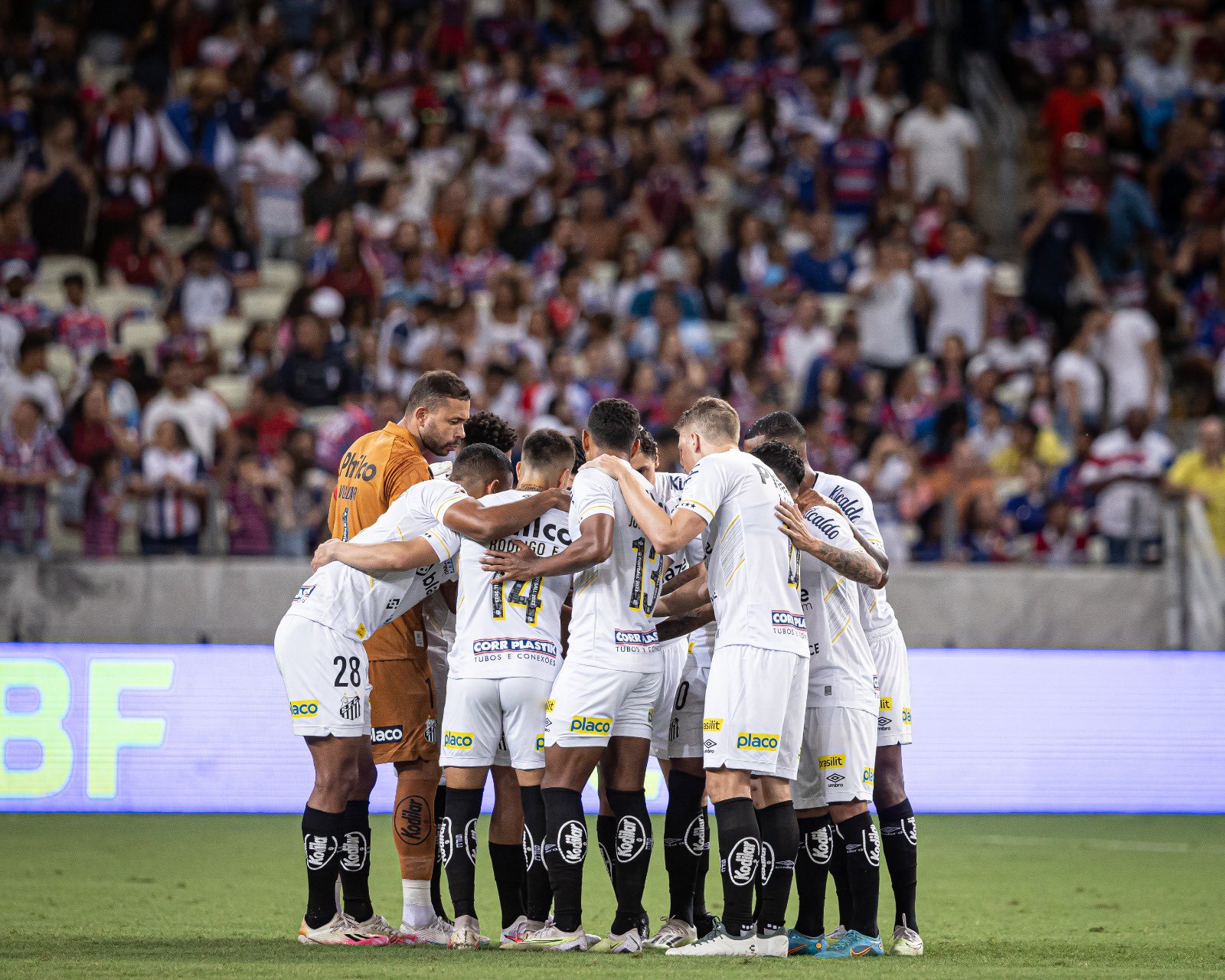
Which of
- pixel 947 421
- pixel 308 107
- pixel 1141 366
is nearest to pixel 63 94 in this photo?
pixel 308 107

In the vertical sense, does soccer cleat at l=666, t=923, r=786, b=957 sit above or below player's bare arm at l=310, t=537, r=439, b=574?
below

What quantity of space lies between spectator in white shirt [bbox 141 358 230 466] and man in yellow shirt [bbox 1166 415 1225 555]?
27.1ft

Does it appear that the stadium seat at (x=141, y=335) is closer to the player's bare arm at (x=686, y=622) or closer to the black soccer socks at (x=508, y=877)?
the player's bare arm at (x=686, y=622)

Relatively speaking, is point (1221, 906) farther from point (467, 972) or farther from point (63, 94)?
point (63, 94)

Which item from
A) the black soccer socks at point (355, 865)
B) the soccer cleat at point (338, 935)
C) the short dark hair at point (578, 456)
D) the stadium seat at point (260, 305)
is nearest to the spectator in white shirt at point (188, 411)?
the stadium seat at point (260, 305)

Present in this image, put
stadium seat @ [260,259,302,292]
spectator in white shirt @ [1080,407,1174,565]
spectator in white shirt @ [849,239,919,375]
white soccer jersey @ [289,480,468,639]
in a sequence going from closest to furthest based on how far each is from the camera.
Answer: white soccer jersey @ [289,480,468,639] → spectator in white shirt @ [1080,407,1174,565] → spectator in white shirt @ [849,239,919,375] → stadium seat @ [260,259,302,292]

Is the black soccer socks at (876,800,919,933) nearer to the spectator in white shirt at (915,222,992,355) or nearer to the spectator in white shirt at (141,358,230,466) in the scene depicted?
the spectator in white shirt at (141,358,230,466)

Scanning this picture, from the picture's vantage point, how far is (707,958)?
733 cm

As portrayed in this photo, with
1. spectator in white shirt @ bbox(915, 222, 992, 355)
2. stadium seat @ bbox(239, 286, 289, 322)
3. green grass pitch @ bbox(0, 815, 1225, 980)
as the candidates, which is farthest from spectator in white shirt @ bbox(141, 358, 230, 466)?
spectator in white shirt @ bbox(915, 222, 992, 355)

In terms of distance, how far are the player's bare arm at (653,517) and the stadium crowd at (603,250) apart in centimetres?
621

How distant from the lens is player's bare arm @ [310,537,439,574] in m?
7.98

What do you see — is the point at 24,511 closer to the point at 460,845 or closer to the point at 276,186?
the point at 276,186

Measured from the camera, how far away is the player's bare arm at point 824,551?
7.70 meters

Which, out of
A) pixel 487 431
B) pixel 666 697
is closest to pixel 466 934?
pixel 666 697
